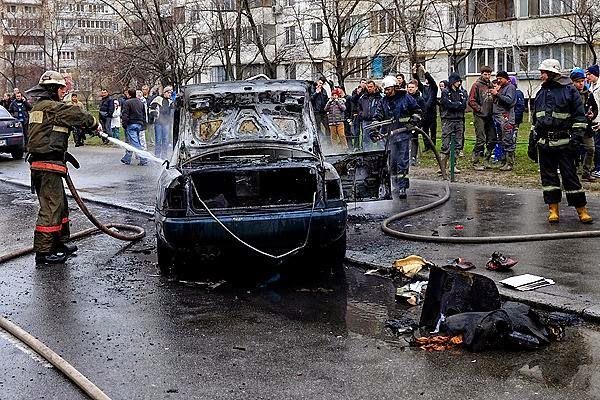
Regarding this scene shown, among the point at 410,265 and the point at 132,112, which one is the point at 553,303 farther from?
the point at 132,112

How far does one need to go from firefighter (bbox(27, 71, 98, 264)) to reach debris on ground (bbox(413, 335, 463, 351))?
4.59 meters

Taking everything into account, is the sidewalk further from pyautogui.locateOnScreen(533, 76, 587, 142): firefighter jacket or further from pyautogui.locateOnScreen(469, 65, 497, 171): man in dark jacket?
pyautogui.locateOnScreen(469, 65, 497, 171): man in dark jacket

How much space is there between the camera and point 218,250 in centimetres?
747

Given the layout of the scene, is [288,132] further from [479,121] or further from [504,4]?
[504,4]

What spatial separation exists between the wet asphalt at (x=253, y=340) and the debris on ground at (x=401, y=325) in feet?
0.23

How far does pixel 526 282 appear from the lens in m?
7.07

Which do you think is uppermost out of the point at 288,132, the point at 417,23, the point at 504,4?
the point at 504,4

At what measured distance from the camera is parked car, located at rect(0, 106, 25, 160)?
2146cm

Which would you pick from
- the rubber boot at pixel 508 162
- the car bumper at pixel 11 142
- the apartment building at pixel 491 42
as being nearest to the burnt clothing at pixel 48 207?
the rubber boot at pixel 508 162

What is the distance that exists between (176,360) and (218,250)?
79.9 inches

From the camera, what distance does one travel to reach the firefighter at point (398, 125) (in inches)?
484

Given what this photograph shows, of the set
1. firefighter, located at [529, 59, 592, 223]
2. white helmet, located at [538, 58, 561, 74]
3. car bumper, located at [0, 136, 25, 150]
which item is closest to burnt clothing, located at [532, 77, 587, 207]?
firefighter, located at [529, 59, 592, 223]

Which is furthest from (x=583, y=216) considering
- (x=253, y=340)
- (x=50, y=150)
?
(x=50, y=150)

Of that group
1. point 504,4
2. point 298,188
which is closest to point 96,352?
point 298,188
